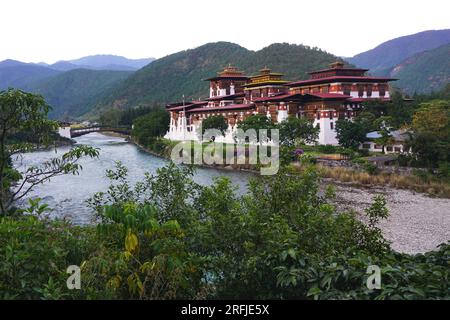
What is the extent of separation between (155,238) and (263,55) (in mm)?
97403

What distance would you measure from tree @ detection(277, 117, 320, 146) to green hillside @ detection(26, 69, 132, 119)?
425ft

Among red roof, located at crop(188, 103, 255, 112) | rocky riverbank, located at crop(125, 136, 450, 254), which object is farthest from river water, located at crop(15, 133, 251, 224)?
red roof, located at crop(188, 103, 255, 112)

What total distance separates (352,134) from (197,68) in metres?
93.0

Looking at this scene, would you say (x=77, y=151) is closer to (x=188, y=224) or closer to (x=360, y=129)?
(x=188, y=224)

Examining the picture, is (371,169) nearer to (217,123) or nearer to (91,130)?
(217,123)

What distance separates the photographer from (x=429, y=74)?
364 feet

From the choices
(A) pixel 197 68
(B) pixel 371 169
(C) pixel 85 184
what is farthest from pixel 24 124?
(A) pixel 197 68

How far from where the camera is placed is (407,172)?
26797mm

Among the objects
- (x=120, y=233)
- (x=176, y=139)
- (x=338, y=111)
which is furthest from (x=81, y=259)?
(x=176, y=139)

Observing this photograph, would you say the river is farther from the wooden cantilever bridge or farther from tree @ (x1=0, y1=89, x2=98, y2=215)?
the wooden cantilever bridge

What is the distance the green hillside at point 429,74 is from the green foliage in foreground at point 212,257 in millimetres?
101025

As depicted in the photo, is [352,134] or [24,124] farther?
[352,134]

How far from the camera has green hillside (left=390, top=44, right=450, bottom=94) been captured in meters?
103

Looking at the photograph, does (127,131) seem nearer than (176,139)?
No
